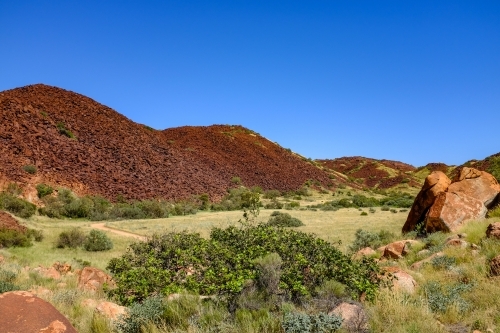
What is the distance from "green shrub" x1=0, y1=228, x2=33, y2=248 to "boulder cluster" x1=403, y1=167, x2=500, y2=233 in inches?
611

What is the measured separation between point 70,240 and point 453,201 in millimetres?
15213

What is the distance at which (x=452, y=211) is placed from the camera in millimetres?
13086

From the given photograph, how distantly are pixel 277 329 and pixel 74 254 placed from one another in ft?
42.1

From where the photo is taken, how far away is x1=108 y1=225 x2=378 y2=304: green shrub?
6082mm

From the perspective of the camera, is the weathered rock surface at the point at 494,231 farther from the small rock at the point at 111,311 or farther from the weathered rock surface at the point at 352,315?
the small rock at the point at 111,311

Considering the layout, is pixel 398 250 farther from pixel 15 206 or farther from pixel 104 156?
pixel 104 156

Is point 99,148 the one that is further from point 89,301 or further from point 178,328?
point 178,328

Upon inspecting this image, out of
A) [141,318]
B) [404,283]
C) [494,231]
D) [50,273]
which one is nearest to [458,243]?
[494,231]

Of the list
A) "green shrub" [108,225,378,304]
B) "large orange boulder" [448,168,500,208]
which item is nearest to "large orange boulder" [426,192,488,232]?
"large orange boulder" [448,168,500,208]

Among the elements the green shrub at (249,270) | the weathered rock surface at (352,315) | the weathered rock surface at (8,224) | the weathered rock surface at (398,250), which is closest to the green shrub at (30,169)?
the weathered rock surface at (8,224)

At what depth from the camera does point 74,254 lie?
599 inches

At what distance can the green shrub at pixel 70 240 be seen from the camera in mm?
16297

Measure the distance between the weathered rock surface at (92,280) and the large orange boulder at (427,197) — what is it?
11387mm

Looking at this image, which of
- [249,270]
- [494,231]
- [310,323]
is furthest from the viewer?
[494,231]
